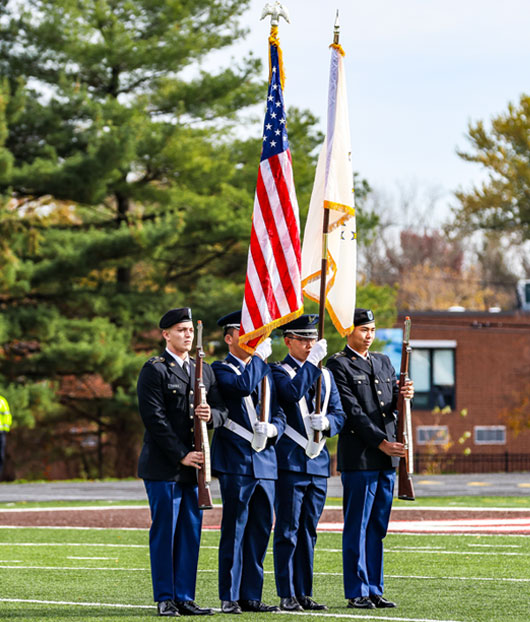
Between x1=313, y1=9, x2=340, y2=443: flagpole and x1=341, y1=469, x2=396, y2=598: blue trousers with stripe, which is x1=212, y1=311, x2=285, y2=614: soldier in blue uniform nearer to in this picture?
x1=313, y1=9, x2=340, y2=443: flagpole

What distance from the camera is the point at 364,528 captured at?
9320 mm

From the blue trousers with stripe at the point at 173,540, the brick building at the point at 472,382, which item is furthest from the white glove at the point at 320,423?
the brick building at the point at 472,382

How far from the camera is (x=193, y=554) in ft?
29.1

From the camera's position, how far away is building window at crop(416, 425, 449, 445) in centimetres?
4578

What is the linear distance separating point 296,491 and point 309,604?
0.79m

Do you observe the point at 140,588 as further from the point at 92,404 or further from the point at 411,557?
the point at 92,404

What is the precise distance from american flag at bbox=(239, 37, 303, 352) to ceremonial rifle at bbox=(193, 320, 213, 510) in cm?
60

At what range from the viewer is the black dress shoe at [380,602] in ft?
30.1

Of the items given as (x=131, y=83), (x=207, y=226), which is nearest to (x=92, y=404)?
(x=207, y=226)

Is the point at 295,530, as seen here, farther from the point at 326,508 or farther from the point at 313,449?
the point at 326,508

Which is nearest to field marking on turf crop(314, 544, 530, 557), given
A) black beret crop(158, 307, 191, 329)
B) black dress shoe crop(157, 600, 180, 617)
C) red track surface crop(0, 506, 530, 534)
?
red track surface crop(0, 506, 530, 534)

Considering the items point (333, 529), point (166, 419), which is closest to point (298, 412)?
point (166, 419)

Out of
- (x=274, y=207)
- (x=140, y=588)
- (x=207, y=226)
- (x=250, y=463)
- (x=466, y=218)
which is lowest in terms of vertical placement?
(x=140, y=588)

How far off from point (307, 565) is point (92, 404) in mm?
25704
